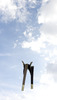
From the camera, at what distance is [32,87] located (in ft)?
123

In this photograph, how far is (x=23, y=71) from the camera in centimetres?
3756

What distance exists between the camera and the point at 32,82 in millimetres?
37812

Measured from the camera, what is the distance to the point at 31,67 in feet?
126

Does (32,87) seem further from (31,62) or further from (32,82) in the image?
(31,62)

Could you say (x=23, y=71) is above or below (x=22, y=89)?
above

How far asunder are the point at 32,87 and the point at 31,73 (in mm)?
2451

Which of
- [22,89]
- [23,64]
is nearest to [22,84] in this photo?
[22,89]

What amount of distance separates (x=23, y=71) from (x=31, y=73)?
5.20 feet

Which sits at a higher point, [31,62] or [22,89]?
[31,62]

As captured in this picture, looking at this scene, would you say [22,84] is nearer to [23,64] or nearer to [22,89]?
[22,89]

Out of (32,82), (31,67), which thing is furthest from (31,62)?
(32,82)

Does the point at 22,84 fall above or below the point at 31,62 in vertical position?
below

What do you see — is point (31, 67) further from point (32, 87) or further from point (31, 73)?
point (32, 87)

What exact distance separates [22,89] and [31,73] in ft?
11.5
